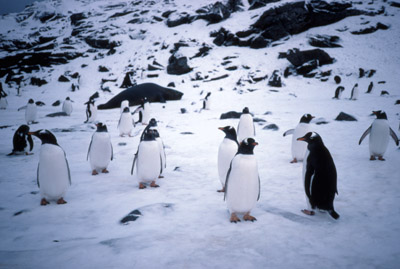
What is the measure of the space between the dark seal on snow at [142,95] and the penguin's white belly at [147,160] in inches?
544

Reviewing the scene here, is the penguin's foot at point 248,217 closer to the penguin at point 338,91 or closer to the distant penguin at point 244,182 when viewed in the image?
the distant penguin at point 244,182

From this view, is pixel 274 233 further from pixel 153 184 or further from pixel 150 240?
pixel 153 184

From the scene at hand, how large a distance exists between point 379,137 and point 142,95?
50.5 feet

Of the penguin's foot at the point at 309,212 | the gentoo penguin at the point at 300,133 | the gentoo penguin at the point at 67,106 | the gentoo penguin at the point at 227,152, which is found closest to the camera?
the penguin's foot at the point at 309,212

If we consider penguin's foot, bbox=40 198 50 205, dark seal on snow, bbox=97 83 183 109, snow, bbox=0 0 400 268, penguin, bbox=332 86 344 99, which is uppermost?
penguin, bbox=332 86 344 99

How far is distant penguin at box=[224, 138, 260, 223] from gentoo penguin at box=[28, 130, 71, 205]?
2.50m

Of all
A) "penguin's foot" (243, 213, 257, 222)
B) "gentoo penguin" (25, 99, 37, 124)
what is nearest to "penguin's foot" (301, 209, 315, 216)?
"penguin's foot" (243, 213, 257, 222)

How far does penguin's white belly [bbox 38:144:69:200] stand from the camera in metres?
3.63

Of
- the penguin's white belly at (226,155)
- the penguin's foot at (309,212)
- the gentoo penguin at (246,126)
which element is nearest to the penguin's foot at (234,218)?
the penguin's foot at (309,212)

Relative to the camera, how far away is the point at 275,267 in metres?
2.19

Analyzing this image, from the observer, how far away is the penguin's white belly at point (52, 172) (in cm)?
363

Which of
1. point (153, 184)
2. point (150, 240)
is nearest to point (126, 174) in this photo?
point (153, 184)

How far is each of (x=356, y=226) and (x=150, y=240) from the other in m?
2.39

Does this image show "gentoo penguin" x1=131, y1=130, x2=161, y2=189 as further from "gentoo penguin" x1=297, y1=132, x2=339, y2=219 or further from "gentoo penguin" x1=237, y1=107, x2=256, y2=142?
"gentoo penguin" x1=237, y1=107, x2=256, y2=142
